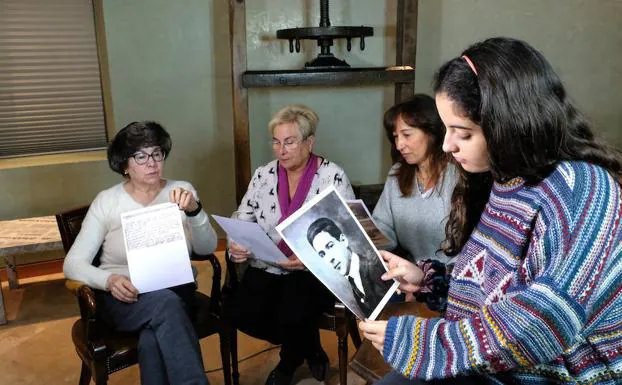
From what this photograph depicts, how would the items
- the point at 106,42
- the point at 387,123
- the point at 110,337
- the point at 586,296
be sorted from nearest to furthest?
1. the point at 586,296
2. the point at 110,337
3. the point at 387,123
4. the point at 106,42

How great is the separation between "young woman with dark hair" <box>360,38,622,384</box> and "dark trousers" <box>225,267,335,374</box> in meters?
1.05

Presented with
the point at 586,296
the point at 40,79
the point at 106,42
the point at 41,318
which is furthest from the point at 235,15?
the point at 586,296

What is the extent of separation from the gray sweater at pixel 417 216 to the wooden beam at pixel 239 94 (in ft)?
3.35

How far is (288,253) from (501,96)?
4.83ft

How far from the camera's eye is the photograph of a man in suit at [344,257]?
1.33 m

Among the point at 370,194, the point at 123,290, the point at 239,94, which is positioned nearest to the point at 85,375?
the point at 123,290

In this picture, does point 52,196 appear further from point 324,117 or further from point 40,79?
point 324,117

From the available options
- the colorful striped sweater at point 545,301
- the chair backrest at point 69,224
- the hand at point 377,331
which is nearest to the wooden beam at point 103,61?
the chair backrest at point 69,224

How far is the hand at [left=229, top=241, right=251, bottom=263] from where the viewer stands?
219cm

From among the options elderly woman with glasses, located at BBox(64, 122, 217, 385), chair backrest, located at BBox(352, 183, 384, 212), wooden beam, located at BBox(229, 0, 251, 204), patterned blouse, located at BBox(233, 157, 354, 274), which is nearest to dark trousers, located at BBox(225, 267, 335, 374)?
patterned blouse, located at BBox(233, 157, 354, 274)

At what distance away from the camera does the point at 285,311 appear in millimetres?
2102

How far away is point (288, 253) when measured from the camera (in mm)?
2279

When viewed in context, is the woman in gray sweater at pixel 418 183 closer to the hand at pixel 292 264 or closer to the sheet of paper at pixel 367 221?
the sheet of paper at pixel 367 221

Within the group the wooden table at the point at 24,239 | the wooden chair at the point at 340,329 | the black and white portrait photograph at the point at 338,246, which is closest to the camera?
the black and white portrait photograph at the point at 338,246
